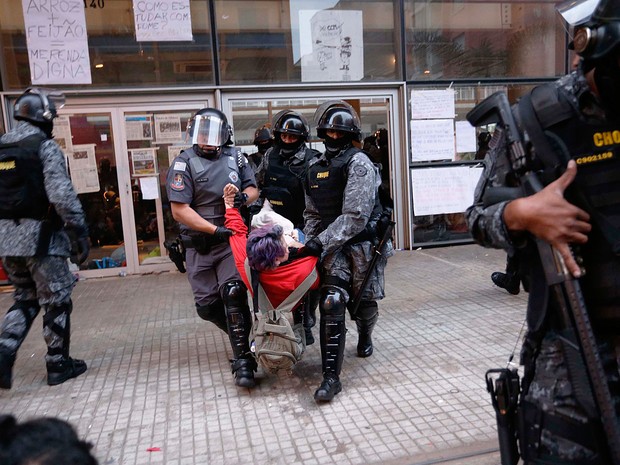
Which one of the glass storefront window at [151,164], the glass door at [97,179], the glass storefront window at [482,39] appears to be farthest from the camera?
the glass storefront window at [482,39]

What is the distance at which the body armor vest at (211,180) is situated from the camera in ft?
12.1

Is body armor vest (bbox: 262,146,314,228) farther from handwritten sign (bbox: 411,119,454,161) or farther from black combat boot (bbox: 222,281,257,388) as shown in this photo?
handwritten sign (bbox: 411,119,454,161)

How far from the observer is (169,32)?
22.4 ft

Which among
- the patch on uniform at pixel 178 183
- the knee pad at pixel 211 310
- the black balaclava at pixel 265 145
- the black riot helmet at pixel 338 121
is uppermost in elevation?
the black riot helmet at pixel 338 121

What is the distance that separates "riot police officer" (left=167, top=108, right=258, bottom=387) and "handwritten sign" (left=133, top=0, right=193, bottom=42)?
3.68m

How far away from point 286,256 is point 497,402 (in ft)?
5.87

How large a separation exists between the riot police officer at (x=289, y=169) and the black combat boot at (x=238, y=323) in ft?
2.24

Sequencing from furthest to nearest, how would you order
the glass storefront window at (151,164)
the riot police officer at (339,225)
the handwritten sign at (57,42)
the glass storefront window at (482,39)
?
1. the glass storefront window at (482,39)
2. the glass storefront window at (151,164)
3. the handwritten sign at (57,42)
4. the riot police officer at (339,225)

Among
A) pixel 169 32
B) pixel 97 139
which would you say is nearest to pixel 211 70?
pixel 169 32

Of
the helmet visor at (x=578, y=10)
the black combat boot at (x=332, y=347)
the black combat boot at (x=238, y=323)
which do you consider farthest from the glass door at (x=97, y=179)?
the helmet visor at (x=578, y=10)

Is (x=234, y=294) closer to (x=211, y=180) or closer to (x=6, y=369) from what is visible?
(x=211, y=180)

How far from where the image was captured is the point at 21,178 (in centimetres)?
343

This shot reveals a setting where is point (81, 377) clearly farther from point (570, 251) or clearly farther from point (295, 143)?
point (570, 251)

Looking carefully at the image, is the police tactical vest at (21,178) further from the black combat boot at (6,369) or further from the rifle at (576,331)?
the rifle at (576,331)
